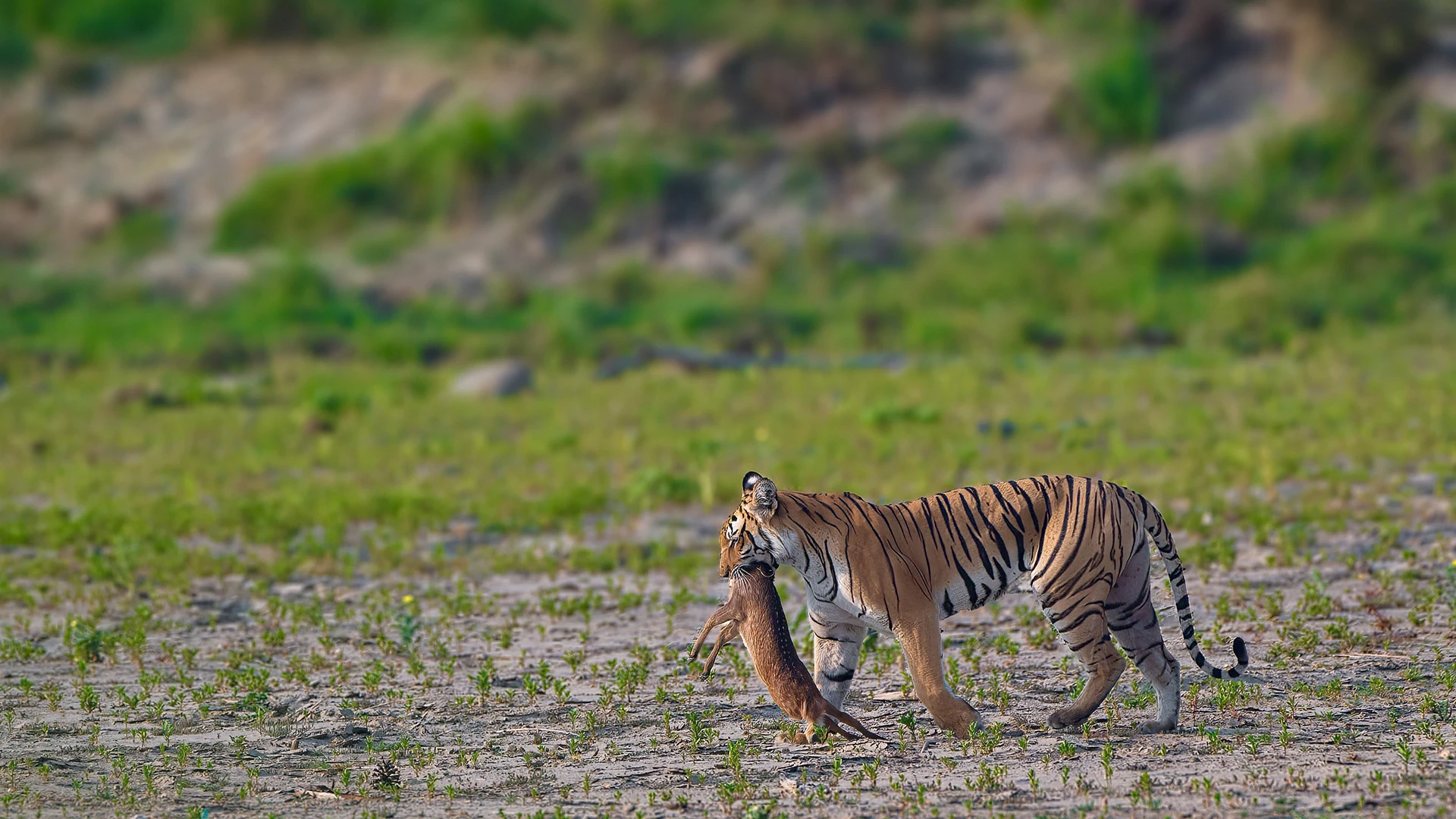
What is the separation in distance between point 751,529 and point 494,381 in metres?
11.5

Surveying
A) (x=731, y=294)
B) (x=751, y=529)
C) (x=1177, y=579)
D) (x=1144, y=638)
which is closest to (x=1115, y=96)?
(x=731, y=294)

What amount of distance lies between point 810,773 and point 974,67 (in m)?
24.5

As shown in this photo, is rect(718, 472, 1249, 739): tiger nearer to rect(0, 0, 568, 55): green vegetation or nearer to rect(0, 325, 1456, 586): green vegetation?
rect(0, 325, 1456, 586): green vegetation

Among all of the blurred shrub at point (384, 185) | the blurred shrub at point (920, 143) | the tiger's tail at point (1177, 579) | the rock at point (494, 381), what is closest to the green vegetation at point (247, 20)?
the blurred shrub at point (384, 185)

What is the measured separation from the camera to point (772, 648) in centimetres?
668

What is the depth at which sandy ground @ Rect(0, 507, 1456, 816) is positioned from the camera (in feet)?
20.1

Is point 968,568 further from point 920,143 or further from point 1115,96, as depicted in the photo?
point 1115,96

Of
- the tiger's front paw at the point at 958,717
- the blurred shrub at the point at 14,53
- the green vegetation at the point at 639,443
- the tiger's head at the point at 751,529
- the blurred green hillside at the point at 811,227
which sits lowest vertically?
the tiger's front paw at the point at 958,717

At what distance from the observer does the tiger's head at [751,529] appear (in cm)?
669

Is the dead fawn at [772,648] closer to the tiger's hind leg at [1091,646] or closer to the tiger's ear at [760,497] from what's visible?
the tiger's ear at [760,497]

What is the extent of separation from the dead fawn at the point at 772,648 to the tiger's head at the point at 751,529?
54 millimetres

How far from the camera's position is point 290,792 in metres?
6.34

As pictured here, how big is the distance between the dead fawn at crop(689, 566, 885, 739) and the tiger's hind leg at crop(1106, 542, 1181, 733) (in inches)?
43.1

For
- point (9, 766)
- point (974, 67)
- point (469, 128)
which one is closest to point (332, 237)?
point (469, 128)
